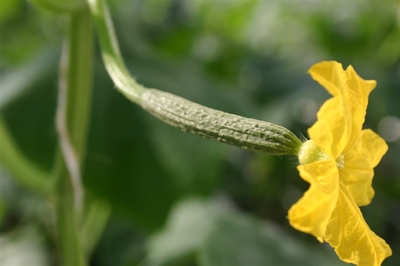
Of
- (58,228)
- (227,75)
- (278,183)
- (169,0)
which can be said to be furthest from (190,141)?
(169,0)

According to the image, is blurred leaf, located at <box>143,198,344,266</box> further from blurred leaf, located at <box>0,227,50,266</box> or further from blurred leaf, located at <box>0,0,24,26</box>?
blurred leaf, located at <box>0,0,24,26</box>

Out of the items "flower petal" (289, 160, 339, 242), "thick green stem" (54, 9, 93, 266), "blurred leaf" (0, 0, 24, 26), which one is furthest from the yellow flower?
"blurred leaf" (0, 0, 24, 26)

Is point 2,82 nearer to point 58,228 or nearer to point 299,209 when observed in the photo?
point 58,228

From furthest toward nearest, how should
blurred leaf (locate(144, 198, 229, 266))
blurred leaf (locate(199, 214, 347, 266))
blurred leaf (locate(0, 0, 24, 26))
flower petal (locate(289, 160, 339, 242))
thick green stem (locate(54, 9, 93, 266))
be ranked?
blurred leaf (locate(0, 0, 24, 26)), blurred leaf (locate(144, 198, 229, 266)), blurred leaf (locate(199, 214, 347, 266)), thick green stem (locate(54, 9, 93, 266)), flower petal (locate(289, 160, 339, 242))

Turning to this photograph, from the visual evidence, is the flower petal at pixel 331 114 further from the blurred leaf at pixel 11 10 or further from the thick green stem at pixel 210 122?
the blurred leaf at pixel 11 10

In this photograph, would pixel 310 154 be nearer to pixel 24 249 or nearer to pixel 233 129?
pixel 233 129
